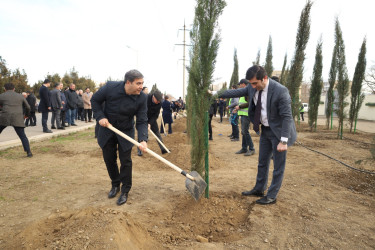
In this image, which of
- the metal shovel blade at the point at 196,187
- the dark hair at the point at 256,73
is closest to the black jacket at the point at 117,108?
the metal shovel blade at the point at 196,187

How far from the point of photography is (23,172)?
17.5ft

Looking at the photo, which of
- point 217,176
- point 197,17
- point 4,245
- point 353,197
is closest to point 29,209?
point 4,245

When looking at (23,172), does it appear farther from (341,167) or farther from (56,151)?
(341,167)

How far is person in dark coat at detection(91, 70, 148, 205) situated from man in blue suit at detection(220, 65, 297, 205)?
1328 millimetres

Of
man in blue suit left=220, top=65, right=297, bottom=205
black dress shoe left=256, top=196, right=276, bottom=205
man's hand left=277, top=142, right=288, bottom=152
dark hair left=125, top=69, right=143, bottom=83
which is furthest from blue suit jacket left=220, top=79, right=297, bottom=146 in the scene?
dark hair left=125, top=69, right=143, bottom=83

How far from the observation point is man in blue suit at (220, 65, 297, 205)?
347 centimetres

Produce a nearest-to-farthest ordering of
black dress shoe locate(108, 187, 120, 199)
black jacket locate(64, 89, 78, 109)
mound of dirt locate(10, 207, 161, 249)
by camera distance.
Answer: mound of dirt locate(10, 207, 161, 249), black dress shoe locate(108, 187, 120, 199), black jacket locate(64, 89, 78, 109)

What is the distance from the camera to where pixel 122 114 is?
372cm

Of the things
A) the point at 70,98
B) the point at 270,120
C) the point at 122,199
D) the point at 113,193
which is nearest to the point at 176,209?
the point at 122,199

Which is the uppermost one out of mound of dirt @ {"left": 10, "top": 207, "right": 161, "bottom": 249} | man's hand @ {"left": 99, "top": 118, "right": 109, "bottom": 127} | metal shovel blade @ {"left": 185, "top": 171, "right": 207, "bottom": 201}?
man's hand @ {"left": 99, "top": 118, "right": 109, "bottom": 127}

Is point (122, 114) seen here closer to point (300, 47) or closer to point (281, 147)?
point (281, 147)

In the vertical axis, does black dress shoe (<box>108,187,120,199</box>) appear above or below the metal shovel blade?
below

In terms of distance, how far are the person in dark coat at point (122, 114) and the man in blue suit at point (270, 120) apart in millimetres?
1328

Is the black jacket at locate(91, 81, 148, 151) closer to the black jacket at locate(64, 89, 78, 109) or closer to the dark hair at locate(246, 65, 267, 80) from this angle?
the dark hair at locate(246, 65, 267, 80)
